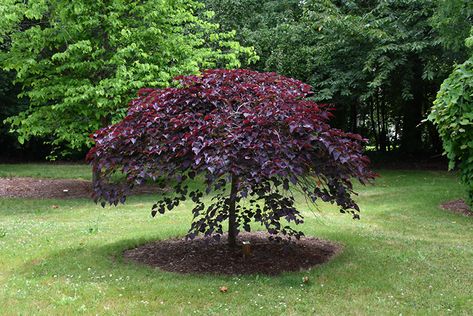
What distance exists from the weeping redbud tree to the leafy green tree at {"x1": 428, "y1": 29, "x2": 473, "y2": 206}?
3514mm

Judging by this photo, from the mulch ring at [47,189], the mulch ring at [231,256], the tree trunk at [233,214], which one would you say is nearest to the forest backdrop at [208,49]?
the mulch ring at [47,189]

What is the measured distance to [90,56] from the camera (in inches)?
439

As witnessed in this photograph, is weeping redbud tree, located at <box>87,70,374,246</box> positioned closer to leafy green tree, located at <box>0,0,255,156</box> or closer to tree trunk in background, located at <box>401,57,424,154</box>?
leafy green tree, located at <box>0,0,255,156</box>

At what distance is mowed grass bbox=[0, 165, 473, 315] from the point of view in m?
4.17

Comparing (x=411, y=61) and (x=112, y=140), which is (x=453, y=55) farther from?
(x=112, y=140)

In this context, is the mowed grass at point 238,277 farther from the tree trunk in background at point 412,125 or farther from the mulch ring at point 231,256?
the tree trunk in background at point 412,125

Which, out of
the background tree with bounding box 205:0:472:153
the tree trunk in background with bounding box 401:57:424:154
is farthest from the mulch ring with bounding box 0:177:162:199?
the tree trunk in background with bounding box 401:57:424:154

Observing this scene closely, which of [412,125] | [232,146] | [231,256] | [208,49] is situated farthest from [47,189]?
[412,125]

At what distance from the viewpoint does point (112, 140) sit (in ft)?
17.1

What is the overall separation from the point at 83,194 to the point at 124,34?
3852 mm

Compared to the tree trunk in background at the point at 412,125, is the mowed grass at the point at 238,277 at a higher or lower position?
lower

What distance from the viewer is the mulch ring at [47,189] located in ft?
38.3

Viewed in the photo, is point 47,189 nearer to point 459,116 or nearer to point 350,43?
point 350,43

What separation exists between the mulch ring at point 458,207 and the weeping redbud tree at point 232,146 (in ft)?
14.8
